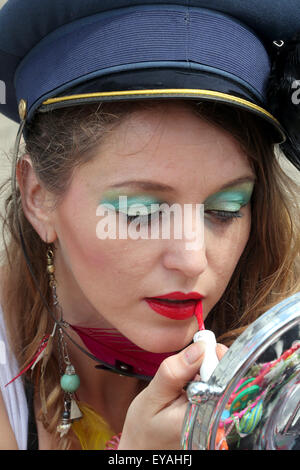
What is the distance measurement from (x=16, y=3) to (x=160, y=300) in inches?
24.8

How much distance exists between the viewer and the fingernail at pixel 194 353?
0.86m

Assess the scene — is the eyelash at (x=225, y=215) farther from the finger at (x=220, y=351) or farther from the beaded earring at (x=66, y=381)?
the beaded earring at (x=66, y=381)

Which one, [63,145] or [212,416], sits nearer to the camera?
[212,416]

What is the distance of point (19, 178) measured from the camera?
125cm

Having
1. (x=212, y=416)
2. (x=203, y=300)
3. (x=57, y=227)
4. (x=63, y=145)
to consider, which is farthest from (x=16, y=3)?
(x=212, y=416)

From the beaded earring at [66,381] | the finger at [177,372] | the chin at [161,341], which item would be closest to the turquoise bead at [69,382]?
the beaded earring at [66,381]

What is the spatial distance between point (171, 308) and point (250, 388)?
35cm

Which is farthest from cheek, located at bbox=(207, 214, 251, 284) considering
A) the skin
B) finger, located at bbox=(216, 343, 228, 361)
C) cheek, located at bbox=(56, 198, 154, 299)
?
finger, located at bbox=(216, 343, 228, 361)

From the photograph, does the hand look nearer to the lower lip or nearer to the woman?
the woman

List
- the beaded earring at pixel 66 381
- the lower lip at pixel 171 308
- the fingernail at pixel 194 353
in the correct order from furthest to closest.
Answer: the beaded earring at pixel 66 381 < the lower lip at pixel 171 308 < the fingernail at pixel 194 353

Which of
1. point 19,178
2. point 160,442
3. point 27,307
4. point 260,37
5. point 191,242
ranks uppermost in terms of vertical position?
point 260,37

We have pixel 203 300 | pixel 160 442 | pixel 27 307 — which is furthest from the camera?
pixel 27 307

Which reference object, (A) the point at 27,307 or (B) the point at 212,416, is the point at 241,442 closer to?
(B) the point at 212,416

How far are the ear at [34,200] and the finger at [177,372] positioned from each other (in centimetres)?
46
